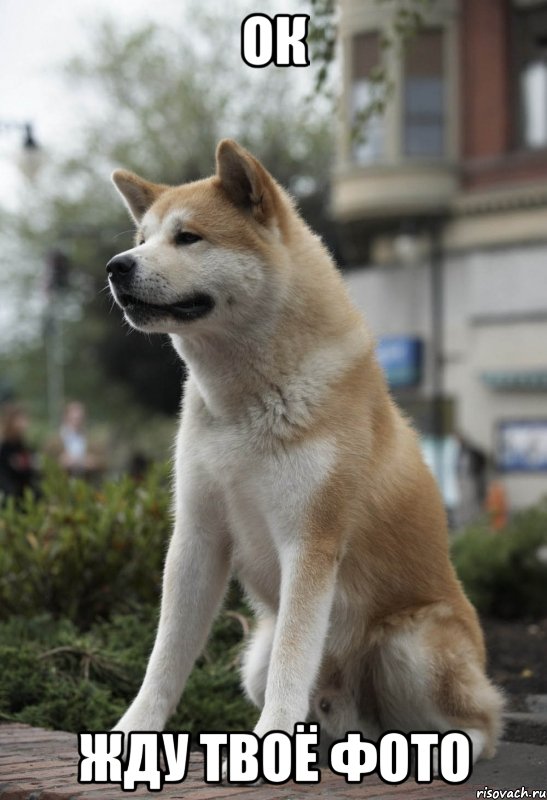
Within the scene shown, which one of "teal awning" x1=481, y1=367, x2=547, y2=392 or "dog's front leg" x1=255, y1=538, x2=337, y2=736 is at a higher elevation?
"dog's front leg" x1=255, y1=538, x2=337, y2=736

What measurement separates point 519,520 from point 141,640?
13.9ft

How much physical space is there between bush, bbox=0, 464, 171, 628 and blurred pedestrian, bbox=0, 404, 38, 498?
17.5ft

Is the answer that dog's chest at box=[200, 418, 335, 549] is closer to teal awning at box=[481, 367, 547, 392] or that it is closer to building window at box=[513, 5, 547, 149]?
teal awning at box=[481, 367, 547, 392]

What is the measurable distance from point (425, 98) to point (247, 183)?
23019 mm

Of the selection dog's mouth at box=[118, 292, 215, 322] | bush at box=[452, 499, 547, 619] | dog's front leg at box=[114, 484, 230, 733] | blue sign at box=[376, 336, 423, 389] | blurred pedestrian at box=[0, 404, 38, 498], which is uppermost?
dog's mouth at box=[118, 292, 215, 322]

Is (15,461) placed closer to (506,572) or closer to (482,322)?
(506,572)

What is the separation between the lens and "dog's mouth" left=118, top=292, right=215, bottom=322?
4.11 metres

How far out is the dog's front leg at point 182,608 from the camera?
4.39 metres

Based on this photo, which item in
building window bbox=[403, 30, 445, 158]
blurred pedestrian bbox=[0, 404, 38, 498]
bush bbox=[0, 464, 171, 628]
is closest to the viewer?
bush bbox=[0, 464, 171, 628]

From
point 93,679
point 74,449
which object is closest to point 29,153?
point 74,449

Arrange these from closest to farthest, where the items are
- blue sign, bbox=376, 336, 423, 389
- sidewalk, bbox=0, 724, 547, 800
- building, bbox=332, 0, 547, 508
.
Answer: sidewalk, bbox=0, 724, 547, 800
building, bbox=332, 0, 547, 508
blue sign, bbox=376, 336, 423, 389

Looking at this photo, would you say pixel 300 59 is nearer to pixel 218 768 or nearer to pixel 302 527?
pixel 302 527

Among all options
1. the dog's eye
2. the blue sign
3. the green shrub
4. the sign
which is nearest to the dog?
the dog's eye

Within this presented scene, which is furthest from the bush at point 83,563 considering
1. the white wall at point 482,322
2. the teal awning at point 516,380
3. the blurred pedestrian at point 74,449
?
the teal awning at point 516,380
